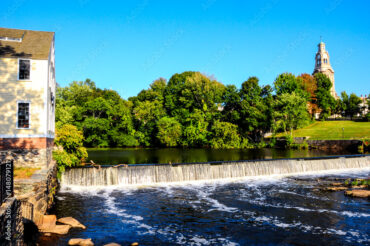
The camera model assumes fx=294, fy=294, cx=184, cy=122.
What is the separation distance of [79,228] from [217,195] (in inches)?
397

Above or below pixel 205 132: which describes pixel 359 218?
below

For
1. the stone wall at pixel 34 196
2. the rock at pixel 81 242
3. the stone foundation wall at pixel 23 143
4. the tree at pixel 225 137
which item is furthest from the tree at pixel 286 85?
the rock at pixel 81 242

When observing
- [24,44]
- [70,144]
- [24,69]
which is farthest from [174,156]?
[24,44]

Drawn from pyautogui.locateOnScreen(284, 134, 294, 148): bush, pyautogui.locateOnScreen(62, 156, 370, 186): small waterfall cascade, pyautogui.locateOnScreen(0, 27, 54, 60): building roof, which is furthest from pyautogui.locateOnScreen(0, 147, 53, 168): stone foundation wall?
pyautogui.locateOnScreen(284, 134, 294, 148): bush

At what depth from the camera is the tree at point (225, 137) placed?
2514 inches

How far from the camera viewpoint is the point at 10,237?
962 centimetres

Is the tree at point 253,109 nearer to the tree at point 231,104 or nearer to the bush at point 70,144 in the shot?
the tree at point 231,104

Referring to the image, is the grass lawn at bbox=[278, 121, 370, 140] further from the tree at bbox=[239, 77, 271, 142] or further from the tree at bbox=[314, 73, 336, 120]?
the tree at bbox=[314, 73, 336, 120]

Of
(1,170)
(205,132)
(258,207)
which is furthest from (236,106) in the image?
(1,170)

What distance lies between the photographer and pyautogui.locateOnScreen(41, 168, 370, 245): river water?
13.4 meters

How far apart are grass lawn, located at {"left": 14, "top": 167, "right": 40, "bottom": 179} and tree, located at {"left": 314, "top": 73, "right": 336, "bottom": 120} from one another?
92317mm

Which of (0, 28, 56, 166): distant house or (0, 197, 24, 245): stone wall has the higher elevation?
(0, 28, 56, 166): distant house

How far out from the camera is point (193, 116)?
6844cm

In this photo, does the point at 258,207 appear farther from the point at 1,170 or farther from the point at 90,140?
the point at 90,140
